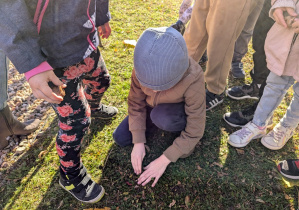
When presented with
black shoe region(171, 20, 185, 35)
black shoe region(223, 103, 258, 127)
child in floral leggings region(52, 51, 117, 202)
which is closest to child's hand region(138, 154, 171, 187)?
child in floral leggings region(52, 51, 117, 202)

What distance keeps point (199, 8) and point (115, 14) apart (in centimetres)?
266

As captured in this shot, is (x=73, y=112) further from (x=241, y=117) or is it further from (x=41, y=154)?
(x=241, y=117)

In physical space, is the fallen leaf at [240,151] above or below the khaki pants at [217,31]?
below

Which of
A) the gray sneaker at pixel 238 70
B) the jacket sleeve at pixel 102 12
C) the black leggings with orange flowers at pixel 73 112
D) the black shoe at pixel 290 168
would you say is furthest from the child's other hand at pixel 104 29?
the black shoe at pixel 290 168

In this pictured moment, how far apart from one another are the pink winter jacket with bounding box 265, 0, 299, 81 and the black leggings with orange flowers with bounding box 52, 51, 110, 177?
152cm

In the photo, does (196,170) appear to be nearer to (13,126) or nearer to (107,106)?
(107,106)

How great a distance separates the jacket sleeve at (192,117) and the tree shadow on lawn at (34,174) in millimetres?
1036

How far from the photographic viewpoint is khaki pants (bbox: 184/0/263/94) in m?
2.13

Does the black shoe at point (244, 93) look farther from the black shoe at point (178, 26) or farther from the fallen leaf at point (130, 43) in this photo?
the fallen leaf at point (130, 43)

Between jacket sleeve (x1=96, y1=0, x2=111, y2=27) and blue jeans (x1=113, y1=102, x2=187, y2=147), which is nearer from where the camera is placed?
jacket sleeve (x1=96, y1=0, x2=111, y2=27)

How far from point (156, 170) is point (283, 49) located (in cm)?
151

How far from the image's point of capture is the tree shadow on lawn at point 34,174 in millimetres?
2186

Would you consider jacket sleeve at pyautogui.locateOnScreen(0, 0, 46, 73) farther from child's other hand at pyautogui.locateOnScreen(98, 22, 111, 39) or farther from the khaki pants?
the khaki pants

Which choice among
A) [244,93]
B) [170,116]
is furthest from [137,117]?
[244,93]
